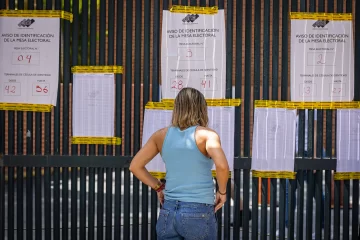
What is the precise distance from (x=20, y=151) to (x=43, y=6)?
4.31 ft

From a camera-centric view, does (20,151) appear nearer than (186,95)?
No

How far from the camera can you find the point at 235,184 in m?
5.64

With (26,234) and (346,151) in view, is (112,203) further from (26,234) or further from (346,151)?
(346,151)

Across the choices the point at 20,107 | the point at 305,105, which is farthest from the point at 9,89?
the point at 305,105

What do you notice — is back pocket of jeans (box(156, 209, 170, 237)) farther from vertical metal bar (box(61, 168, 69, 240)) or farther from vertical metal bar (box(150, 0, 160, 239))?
vertical metal bar (box(61, 168, 69, 240))

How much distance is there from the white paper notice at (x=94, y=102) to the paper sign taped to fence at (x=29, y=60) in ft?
0.71

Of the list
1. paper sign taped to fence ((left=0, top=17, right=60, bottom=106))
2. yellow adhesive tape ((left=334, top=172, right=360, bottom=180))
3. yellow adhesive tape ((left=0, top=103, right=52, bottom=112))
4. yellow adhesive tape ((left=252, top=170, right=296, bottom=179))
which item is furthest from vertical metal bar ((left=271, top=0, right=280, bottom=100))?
yellow adhesive tape ((left=0, top=103, right=52, bottom=112))

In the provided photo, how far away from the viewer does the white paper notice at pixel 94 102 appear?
18.6 ft

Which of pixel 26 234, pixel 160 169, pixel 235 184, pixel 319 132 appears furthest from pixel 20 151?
pixel 319 132

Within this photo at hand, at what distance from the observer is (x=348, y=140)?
5.63 m

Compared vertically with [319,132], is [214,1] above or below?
above

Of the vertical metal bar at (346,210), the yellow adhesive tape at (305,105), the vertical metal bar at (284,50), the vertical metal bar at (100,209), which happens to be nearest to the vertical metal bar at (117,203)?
the vertical metal bar at (100,209)

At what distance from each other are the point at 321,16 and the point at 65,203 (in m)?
2.81

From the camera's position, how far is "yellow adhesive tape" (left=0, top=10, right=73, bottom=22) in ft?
18.6
